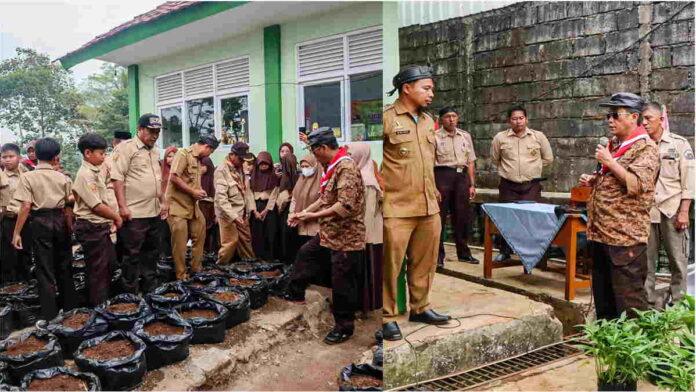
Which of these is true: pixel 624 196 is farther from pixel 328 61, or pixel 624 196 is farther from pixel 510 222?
pixel 328 61

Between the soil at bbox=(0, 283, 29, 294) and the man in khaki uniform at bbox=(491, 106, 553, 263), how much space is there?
3406 mm

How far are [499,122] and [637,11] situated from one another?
0.87 meters

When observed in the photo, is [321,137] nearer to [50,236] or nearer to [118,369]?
[118,369]

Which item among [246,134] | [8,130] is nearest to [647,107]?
[246,134]

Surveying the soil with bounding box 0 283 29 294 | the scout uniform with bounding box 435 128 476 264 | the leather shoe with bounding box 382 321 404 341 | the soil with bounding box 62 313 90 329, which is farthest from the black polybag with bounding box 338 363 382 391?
the soil with bounding box 0 283 29 294

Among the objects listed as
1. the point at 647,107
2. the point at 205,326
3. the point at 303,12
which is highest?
the point at 303,12

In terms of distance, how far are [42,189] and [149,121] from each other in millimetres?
1318

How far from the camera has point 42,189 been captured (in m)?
3.32

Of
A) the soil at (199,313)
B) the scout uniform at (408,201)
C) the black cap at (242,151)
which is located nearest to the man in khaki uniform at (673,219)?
the scout uniform at (408,201)

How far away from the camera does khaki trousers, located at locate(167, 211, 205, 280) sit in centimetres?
424

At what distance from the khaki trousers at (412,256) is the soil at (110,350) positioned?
1.19 metres

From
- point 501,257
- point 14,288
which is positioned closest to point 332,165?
point 501,257

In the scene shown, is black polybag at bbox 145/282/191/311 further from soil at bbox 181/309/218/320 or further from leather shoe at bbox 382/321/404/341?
leather shoe at bbox 382/321/404/341

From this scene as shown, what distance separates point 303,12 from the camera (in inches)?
91.8
